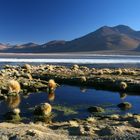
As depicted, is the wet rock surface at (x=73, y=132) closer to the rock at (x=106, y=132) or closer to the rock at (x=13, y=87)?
the rock at (x=106, y=132)

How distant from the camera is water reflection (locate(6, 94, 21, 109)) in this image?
34281 millimetres

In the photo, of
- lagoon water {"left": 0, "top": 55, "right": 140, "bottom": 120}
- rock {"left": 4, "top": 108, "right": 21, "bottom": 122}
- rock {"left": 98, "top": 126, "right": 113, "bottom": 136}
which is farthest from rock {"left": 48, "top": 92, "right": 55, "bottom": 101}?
rock {"left": 98, "top": 126, "right": 113, "bottom": 136}

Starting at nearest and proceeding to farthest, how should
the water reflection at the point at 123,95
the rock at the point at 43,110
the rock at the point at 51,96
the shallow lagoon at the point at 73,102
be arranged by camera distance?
the rock at the point at 43,110, the shallow lagoon at the point at 73,102, the rock at the point at 51,96, the water reflection at the point at 123,95

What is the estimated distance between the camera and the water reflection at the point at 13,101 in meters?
34.3

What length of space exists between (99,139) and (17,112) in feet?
36.2

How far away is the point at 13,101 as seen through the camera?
36625mm

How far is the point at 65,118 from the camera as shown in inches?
1148

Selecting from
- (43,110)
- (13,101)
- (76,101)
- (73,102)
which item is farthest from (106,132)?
(76,101)

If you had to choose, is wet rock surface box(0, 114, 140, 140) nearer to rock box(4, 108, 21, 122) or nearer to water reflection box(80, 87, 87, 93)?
rock box(4, 108, 21, 122)

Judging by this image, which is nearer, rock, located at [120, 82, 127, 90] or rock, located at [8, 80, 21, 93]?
rock, located at [8, 80, 21, 93]

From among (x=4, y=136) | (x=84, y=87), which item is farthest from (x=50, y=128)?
(x=84, y=87)

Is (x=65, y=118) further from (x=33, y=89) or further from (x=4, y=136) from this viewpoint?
(x=33, y=89)

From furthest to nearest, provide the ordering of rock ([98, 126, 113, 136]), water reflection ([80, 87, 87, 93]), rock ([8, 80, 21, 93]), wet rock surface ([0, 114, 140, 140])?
1. water reflection ([80, 87, 87, 93])
2. rock ([8, 80, 21, 93])
3. rock ([98, 126, 113, 136])
4. wet rock surface ([0, 114, 140, 140])

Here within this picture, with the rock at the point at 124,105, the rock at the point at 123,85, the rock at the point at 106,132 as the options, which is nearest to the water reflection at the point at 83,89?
the rock at the point at 123,85
